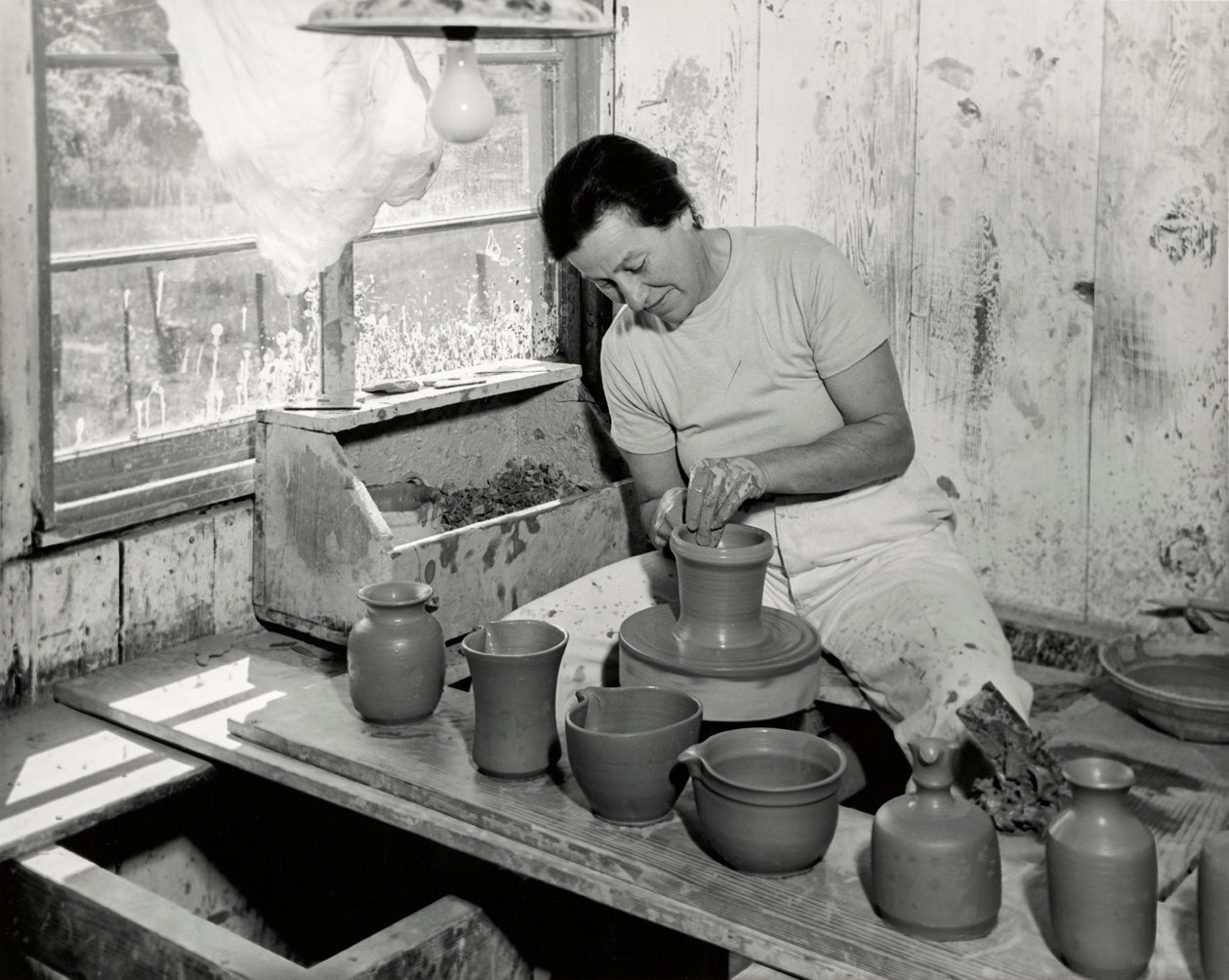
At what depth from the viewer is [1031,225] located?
3.90 metres

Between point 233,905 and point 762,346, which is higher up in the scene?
point 762,346

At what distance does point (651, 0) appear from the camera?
14.6 feet

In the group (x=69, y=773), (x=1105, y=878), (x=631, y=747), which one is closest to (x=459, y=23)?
(x=631, y=747)

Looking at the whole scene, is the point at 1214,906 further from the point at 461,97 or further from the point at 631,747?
the point at 461,97

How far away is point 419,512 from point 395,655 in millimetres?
1217

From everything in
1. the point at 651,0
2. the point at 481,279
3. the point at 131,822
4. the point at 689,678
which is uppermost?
the point at 651,0

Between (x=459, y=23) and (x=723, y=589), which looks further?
(x=723, y=589)

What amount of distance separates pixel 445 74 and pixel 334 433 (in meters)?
1.80

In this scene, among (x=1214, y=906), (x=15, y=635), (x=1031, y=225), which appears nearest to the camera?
(x=1214, y=906)

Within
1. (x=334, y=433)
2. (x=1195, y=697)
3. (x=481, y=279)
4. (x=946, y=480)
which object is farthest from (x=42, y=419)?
(x=1195, y=697)

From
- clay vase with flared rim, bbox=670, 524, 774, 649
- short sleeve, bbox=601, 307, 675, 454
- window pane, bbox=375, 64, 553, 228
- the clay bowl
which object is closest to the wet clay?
clay vase with flared rim, bbox=670, 524, 774, 649

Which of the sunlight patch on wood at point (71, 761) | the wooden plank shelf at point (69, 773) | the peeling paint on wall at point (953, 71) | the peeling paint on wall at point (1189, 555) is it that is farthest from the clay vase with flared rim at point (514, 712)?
the peeling paint on wall at point (953, 71)

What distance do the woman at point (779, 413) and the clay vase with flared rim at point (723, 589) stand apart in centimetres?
10

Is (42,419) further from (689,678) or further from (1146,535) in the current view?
(1146,535)
